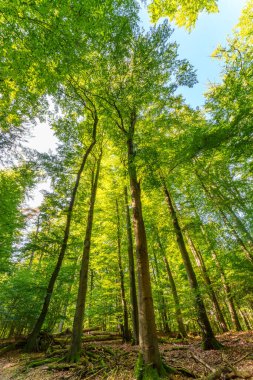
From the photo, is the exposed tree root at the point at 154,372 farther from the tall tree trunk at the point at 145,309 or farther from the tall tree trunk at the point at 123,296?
the tall tree trunk at the point at 123,296

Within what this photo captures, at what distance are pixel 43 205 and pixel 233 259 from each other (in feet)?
29.2

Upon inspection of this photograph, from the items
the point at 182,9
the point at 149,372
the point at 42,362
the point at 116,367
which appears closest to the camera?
the point at 149,372

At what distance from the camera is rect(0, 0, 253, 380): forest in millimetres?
5254

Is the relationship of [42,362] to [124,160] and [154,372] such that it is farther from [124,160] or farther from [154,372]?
[124,160]

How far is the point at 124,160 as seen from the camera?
9.12m

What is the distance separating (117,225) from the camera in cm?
1420

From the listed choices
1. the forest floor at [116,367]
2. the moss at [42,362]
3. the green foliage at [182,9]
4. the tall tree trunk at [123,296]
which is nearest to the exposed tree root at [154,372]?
the forest floor at [116,367]

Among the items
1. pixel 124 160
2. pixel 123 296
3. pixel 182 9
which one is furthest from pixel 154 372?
pixel 182 9

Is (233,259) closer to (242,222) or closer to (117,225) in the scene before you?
(242,222)

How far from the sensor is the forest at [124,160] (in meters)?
5.25

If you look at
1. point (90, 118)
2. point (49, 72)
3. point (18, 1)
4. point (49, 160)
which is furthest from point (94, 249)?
point (18, 1)

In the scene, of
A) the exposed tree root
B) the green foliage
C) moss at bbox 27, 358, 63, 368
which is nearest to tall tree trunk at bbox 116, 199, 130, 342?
moss at bbox 27, 358, 63, 368

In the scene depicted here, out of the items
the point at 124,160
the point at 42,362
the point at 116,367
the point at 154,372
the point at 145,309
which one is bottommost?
the point at 154,372

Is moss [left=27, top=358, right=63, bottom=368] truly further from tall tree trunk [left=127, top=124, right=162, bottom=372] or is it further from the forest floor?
tall tree trunk [left=127, top=124, right=162, bottom=372]
